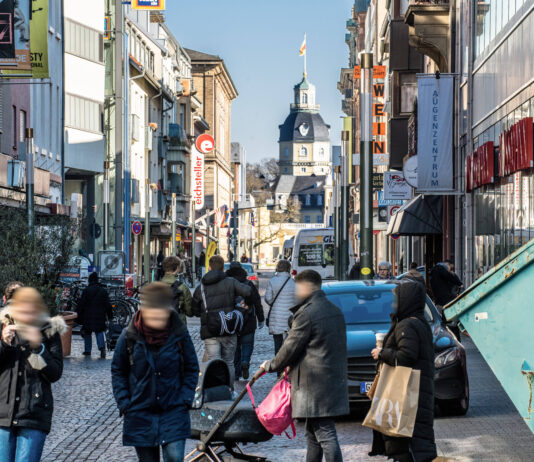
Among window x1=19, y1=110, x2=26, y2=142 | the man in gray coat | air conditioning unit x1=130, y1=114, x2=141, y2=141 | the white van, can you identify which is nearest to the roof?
air conditioning unit x1=130, y1=114, x2=141, y2=141

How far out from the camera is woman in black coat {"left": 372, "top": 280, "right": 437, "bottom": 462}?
837cm

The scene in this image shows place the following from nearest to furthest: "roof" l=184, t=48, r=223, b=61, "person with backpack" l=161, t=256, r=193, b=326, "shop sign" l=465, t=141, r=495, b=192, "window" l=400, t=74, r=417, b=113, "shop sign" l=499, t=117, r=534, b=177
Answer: "person with backpack" l=161, t=256, r=193, b=326
"shop sign" l=499, t=117, r=534, b=177
"shop sign" l=465, t=141, r=495, b=192
"window" l=400, t=74, r=417, b=113
"roof" l=184, t=48, r=223, b=61

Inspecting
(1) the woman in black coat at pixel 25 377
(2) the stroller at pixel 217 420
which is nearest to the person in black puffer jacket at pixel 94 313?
(2) the stroller at pixel 217 420

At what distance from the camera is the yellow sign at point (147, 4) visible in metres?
55.0

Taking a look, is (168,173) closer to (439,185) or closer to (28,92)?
(28,92)

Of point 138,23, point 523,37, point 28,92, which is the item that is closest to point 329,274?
Answer: point 28,92

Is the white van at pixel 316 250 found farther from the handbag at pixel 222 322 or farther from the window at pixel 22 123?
the handbag at pixel 222 322

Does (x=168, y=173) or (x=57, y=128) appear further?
(x=168, y=173)

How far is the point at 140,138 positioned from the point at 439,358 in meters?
55.0

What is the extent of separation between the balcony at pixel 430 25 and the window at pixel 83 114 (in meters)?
15.5

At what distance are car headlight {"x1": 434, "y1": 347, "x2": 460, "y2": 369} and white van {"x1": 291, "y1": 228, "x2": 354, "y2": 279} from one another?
36.4 m

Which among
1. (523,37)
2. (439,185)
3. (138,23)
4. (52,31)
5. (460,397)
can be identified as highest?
(138,23)

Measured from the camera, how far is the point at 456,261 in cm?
3166

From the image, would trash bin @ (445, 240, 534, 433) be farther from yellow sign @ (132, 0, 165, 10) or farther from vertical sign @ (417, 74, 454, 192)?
yellow sign @ (132, 0, 165, 10)
